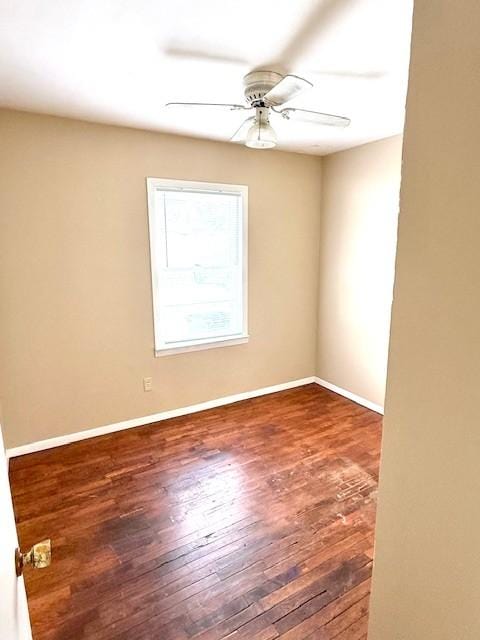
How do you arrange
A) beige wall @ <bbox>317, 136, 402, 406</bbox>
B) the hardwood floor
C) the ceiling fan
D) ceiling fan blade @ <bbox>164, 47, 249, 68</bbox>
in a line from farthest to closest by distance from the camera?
1. beige wall @ <bbox>317, 136, 402, 406</bbox>
2. the ceiling fan
3. ceiling fan blade @ <bbox>164, 47, 249, 68</bbox>
4. the hardwood floor

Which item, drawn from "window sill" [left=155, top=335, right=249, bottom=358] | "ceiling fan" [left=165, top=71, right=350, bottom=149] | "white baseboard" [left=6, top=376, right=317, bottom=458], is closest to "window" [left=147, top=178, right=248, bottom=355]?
"window sill" [left=155, top=335, right=249, bottom=358]

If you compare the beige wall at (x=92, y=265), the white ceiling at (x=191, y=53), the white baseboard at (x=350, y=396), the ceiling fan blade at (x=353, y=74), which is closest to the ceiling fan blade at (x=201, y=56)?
the white ceiling at (x=191, y=53)

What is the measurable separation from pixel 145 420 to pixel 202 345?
0.88 metres

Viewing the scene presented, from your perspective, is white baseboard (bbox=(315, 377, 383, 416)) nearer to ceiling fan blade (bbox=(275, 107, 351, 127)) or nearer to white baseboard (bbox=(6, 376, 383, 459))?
white baseboard (bbox=(6, 376, 383, 459))

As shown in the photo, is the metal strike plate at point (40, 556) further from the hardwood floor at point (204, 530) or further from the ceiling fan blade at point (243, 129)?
the ceiling fan blade at point (243, 129)

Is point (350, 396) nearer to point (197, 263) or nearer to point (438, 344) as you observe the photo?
point (197, 263)

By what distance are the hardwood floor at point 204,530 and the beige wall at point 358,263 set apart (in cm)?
75

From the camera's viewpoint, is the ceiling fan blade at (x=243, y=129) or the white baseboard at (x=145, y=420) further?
the white baseboard at (x=145, y=420)

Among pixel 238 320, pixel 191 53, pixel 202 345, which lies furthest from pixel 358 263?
pixel 191 53

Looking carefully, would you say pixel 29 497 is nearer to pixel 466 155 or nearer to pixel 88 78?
pixel 88 78

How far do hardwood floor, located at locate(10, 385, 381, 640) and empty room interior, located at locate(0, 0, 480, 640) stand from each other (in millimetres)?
14

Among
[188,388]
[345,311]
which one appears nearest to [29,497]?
[188,388]

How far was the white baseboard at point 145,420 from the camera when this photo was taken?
2.87 metres

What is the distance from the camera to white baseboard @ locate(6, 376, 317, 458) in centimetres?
287
